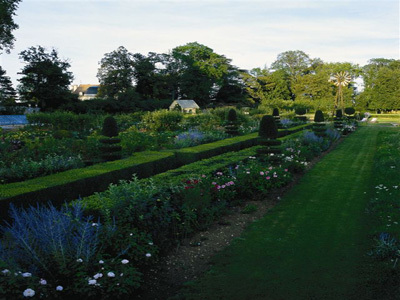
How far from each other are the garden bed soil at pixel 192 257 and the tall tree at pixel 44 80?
106 ft

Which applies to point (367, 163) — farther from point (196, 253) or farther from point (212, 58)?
point (212, 58)

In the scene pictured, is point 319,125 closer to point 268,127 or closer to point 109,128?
point 268,127

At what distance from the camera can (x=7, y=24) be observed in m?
27.9

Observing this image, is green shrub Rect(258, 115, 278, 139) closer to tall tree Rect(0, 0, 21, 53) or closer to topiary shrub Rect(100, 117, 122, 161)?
topiary shrub Rect(100, 117, 122, 161)

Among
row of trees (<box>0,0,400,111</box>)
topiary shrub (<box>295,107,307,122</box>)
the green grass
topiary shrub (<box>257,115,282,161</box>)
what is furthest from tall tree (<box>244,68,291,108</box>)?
the green grass

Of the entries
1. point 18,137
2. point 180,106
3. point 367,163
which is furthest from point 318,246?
point 180,106

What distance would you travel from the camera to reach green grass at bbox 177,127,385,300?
382 centimetres

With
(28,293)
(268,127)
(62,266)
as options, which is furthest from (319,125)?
(28,293)

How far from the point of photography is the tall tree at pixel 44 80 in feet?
110

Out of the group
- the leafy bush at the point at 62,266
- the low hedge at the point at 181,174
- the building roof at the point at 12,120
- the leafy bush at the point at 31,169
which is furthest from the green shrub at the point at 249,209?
the building roof at the point at 12,120

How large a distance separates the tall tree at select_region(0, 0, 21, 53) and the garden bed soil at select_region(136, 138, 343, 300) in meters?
27.9

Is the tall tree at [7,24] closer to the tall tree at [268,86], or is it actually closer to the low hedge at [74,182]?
the low hedge at [74,182]

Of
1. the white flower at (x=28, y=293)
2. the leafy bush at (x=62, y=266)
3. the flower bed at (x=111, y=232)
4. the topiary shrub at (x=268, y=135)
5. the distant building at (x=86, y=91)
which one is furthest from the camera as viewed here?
the distant building at (x=86, y=91)

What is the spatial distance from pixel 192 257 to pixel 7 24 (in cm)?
3103
